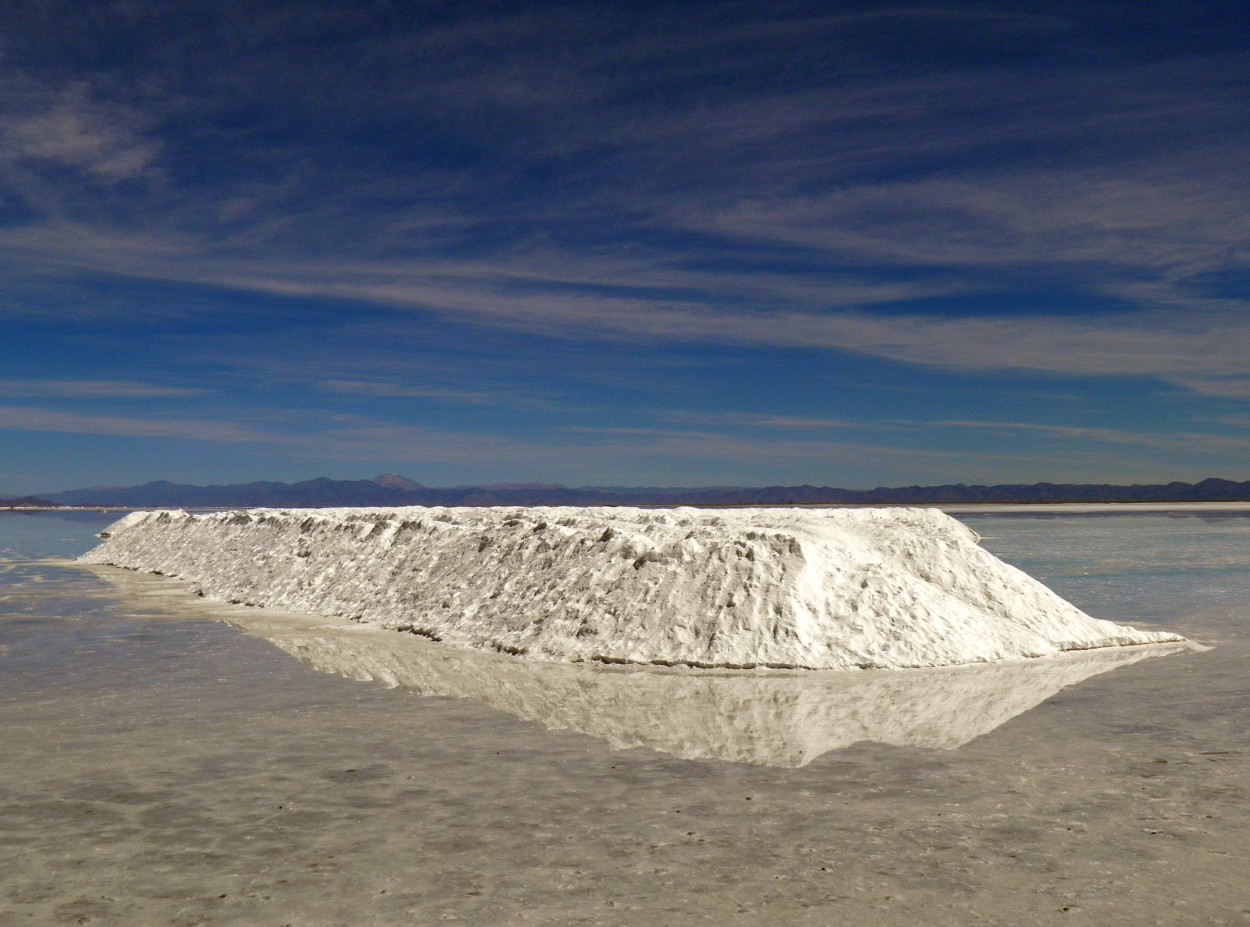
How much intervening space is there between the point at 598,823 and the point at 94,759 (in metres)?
5.24

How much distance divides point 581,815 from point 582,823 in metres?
0.18

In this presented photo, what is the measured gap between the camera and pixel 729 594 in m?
15.8

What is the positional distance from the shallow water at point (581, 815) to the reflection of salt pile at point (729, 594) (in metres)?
2.61

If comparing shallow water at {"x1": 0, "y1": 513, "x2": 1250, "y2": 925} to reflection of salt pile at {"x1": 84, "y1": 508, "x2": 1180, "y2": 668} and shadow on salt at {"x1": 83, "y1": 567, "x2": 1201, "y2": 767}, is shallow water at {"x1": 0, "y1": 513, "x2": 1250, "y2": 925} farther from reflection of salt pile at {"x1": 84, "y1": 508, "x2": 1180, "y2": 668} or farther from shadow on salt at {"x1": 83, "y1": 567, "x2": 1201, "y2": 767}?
reflection of salt pile at {"x1": 84, "y1": 508, "x2": 1180, "y2": 668}

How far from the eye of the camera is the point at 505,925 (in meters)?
5.63

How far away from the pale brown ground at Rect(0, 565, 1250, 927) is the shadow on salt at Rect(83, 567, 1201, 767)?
501 millimetres

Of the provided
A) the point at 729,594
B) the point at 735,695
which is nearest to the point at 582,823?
the point at 735,695

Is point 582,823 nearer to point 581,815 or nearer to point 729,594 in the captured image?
point 581,815

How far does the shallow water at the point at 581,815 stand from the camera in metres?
5.98

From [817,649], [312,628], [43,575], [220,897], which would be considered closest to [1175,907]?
[220,897]

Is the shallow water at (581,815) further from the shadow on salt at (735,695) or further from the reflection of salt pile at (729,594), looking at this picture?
the reflection of salt pile at (729,594)

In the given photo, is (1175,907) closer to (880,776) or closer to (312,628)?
(880,776)

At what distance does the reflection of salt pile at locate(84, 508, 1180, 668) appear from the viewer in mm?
15094

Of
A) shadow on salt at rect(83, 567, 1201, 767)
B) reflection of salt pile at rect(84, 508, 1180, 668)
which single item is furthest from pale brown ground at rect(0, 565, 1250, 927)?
reflection of salt pile at rect(84, 508, 1180, 668)
